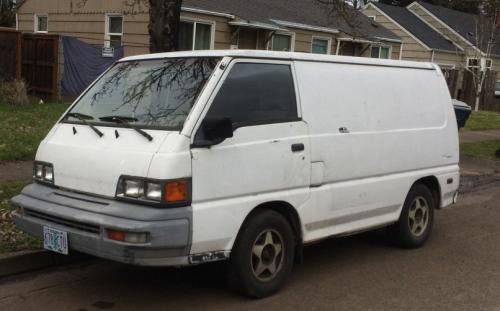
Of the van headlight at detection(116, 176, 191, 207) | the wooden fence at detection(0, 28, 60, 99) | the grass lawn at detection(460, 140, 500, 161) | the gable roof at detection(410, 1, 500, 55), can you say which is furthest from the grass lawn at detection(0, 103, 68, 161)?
the gable roof at detection(410, 1, 500, 55)

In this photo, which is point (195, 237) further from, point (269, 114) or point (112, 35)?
point (112, 35)

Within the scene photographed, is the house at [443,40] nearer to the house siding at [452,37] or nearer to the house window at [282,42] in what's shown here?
Answer: the house siding at [452,37]

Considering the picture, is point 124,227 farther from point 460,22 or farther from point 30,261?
point 460,22

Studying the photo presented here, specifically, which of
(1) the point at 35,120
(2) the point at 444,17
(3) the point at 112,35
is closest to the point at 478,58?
(2) the point at 444,17

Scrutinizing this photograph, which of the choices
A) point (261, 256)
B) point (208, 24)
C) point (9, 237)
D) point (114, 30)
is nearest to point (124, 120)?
point (261, 256)

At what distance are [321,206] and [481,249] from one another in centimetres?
240

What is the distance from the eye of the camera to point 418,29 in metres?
33.1

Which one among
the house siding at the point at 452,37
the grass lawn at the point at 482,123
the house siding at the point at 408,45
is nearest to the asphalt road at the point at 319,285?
the grass lawn at the point at 482,123

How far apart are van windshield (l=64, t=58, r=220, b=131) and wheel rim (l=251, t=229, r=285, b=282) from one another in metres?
1.12

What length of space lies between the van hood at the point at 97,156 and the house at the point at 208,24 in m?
A: 11.2

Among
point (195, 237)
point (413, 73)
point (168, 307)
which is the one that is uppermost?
point (413, 73)

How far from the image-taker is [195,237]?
14.0 feet

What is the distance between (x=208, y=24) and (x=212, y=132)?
13936 mm

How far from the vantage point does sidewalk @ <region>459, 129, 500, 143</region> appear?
16.0m
